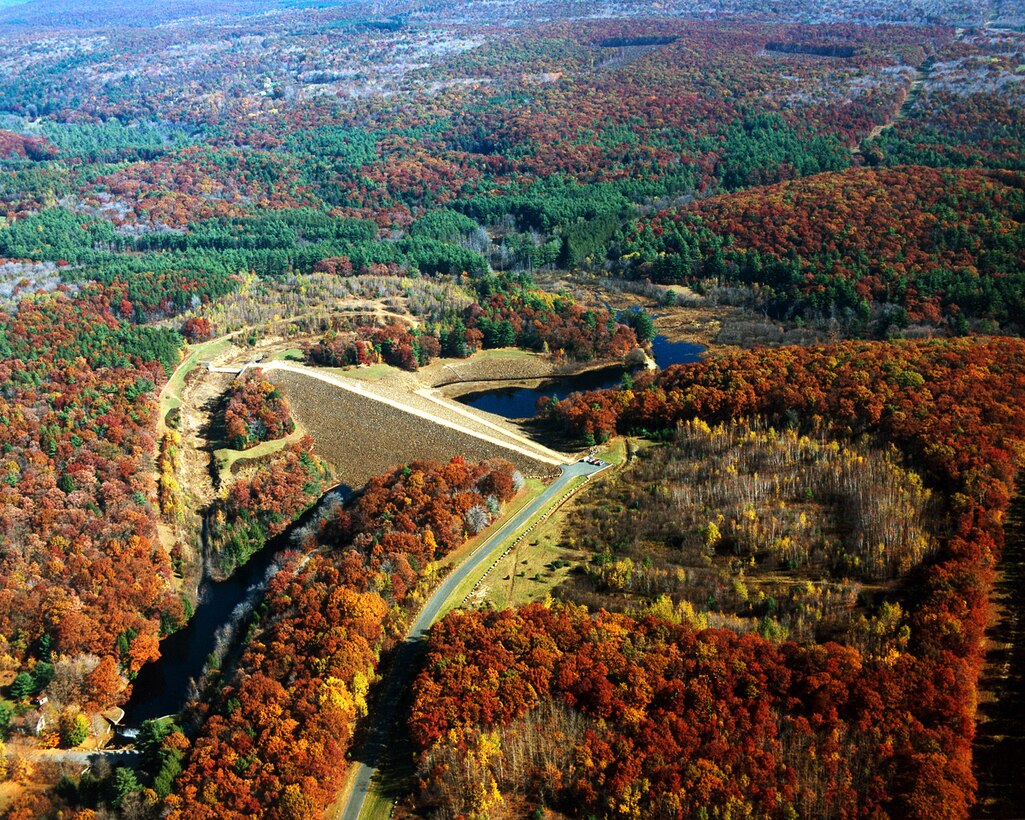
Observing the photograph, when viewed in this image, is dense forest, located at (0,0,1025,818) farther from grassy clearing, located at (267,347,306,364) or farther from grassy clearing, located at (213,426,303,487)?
grassy clearing, located at (267,347,306,364)

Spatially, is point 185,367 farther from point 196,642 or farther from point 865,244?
point 865,244

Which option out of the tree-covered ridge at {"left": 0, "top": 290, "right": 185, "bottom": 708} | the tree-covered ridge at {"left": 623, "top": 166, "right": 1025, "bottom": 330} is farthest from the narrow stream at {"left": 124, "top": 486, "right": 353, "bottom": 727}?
the tree-covered ridge at {"left": 623, "top": 166, "right": 1025, "bottom": 330}

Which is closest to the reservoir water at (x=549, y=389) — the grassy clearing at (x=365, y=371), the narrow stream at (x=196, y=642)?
the grassy clearing at (x=365, y=371)

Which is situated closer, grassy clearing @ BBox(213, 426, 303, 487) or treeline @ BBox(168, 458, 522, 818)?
treeline @ BBox(168, 458, 522, 818)

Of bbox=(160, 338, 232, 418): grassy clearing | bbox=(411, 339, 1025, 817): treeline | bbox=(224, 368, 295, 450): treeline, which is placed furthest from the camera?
bbox=(160, 338, 232, 418): grassy clearing

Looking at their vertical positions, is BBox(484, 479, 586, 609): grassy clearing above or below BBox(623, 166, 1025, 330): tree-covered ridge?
below

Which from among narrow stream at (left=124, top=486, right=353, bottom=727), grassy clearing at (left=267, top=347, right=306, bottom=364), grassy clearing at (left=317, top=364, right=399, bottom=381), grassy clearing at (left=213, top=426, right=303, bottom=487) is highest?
grassy clearing at (left=267, top=347, right=306, bottom=364)

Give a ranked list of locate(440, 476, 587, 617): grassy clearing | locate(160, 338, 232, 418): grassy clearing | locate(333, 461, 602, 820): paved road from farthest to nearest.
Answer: locate(160, 338, 232, 418): grassy clearing < locate(440, 476, 587, 617): grassy clearing < locate(333, 461, 602, 820): paved road
